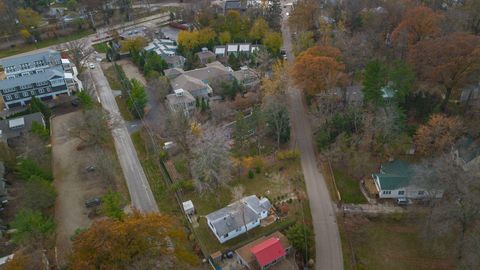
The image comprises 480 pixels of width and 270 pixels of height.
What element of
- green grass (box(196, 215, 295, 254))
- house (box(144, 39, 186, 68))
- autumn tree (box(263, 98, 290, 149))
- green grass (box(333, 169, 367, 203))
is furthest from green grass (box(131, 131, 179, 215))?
house (box(144, 39, 186, 68))

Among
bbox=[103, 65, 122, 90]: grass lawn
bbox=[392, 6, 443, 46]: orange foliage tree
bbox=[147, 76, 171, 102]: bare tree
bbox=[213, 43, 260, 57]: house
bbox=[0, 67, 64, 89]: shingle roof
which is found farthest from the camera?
bbox=[213, 43, 260, 57]: house

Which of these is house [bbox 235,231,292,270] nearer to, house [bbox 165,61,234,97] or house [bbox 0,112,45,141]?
house [bbox 165,61,234,97]

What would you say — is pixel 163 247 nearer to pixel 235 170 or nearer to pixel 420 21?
pixel 235 170

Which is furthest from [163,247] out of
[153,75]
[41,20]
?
[41,20]

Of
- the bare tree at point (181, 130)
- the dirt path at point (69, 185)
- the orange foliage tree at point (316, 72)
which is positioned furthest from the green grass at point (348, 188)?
the dirt path at point (69, 185)

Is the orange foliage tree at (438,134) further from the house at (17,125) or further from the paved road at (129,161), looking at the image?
the house at (17,125)
